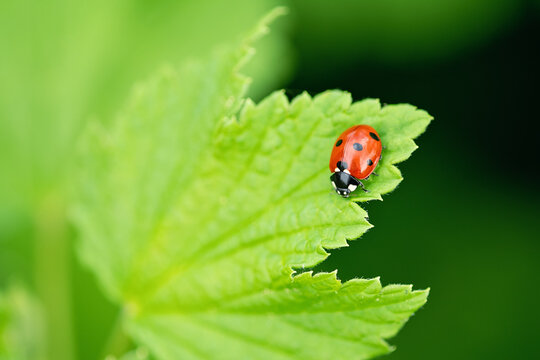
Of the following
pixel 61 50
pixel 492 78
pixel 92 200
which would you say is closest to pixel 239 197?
pixel 92 200

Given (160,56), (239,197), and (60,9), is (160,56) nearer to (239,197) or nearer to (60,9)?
(60,9)

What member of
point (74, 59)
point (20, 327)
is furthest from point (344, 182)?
point (74, 59)

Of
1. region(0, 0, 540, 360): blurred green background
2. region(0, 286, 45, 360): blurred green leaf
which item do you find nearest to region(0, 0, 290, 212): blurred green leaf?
region(0, 0, 540, 360): blurred green background

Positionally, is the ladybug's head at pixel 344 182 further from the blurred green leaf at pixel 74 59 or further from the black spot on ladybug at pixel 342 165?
the blurred green leaf at pixel 74 59

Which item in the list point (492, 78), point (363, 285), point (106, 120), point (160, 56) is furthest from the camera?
point (492, 78)

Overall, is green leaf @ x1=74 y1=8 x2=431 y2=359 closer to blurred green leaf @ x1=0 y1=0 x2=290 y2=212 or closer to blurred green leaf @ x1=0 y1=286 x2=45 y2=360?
blurred green leaf @ x1=0 y1=286 x2=45 y2=360

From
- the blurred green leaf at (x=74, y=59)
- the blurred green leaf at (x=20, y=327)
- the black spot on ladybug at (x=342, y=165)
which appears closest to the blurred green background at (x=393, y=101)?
the blurred green leaf at (x=74, y=59)

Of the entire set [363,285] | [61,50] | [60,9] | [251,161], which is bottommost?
[363,285]
